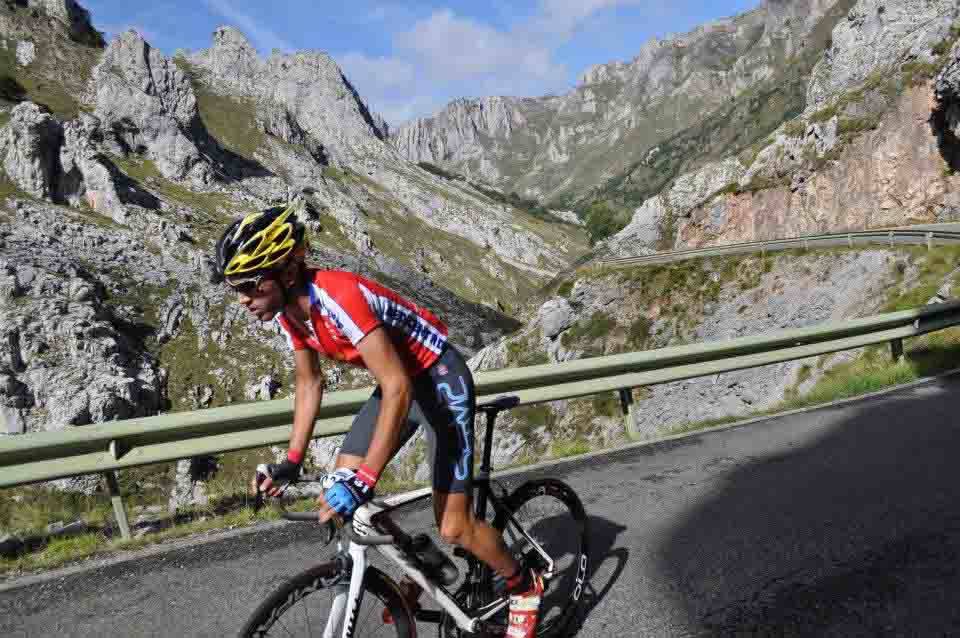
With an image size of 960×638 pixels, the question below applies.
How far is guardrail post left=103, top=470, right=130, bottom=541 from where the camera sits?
228 inches

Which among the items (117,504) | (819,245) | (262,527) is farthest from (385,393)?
(819,245)

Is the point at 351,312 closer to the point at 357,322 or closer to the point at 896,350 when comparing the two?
the point at 357,322

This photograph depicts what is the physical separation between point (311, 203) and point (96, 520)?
156155 millimetres

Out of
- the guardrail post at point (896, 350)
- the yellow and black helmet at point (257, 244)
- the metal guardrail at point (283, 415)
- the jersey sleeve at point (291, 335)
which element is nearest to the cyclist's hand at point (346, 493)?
the jersey sleeve at point (291, 335)

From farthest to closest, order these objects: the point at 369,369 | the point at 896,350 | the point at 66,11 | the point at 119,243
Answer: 1. the point at 66,11
2. the point at 119,243
3. the point at 896,350
4. the point at 369,369

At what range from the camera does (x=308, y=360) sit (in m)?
3.57

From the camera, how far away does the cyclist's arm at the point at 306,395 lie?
3561mm

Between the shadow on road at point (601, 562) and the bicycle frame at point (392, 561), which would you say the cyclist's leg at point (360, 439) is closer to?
the bicycle frame at point (392, 561)

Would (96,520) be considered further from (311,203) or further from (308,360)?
(311,203)

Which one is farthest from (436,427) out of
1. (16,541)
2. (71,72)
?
(71,72)

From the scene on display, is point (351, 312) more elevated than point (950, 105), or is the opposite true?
point (950, 105)

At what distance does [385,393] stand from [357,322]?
36cm

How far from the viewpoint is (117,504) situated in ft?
19.1

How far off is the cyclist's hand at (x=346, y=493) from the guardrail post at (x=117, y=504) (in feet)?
13.3
